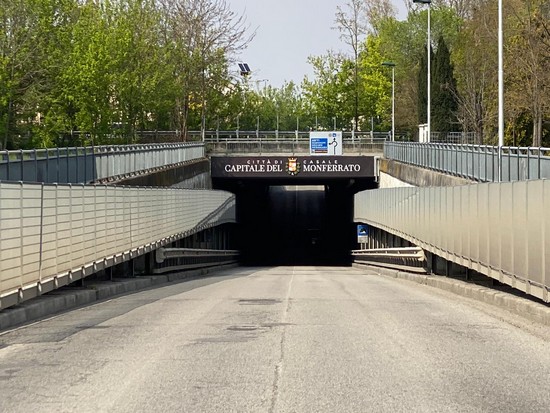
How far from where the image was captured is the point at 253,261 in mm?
86438

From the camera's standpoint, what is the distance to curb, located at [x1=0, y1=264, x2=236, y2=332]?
1567 cm

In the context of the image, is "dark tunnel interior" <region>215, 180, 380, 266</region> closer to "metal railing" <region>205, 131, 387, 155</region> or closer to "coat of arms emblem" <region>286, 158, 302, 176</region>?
"metal railing" <region>205, 131, 387, 155</region>

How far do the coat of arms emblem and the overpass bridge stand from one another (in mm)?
3625

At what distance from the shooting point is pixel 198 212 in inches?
1949

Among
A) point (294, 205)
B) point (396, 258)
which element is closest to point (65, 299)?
point (396, 258)

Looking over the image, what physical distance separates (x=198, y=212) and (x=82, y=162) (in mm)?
11959

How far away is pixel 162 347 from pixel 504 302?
8.10m

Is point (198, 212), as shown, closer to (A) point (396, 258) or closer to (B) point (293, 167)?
(A) point (396, 258)

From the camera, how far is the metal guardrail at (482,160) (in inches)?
1049

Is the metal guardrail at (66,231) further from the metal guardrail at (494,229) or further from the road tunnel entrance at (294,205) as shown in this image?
the road tunnel entrance at (294,205)

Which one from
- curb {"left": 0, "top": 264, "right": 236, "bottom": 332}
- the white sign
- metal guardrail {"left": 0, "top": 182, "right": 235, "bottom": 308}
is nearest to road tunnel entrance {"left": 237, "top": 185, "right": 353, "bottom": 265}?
→ the white sign

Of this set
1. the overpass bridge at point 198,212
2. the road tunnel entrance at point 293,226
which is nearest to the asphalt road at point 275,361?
the overpass bridge at point 198,212

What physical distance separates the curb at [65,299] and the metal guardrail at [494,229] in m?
8.27

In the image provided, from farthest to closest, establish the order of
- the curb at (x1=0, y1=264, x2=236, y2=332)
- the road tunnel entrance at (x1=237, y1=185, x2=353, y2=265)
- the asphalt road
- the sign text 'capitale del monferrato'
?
the road tunnel entrance at (x1=237, y1=185, x2=353, y2=265)
the sign text 'capitale del monferrato'
the curb at (x1=0, y1=264, x2=236, y2=332)
the asphalt road
